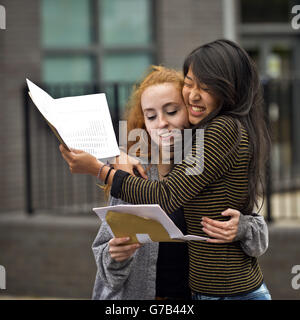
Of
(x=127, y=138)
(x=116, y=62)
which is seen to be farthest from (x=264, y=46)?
(x=127, y=138)

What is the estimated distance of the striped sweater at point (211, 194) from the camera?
2.04m

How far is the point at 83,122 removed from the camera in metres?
2.14

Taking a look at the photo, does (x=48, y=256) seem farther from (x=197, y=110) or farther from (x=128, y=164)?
(x=197, y=110)

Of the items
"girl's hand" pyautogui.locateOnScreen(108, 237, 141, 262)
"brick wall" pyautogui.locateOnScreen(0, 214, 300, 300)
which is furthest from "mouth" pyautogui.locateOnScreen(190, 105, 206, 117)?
"brick wall" pyautogui.locateOnScreen(0, 214, 300, 300)

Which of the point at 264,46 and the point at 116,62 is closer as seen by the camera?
the point at 116,62

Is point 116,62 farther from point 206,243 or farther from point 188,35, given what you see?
point 206,243

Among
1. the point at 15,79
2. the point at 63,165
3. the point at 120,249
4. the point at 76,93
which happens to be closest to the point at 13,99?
the point at 15,79

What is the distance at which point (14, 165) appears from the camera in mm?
6996

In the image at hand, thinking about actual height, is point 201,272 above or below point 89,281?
above

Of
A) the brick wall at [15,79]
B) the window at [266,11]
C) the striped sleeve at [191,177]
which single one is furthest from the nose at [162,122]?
the window at [266,11]

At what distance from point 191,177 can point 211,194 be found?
0.12 m

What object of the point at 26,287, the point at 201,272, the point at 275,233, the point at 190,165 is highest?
the point at 190,165

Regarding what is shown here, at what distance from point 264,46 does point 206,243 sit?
7.62m

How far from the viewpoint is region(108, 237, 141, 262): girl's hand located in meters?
2.18
